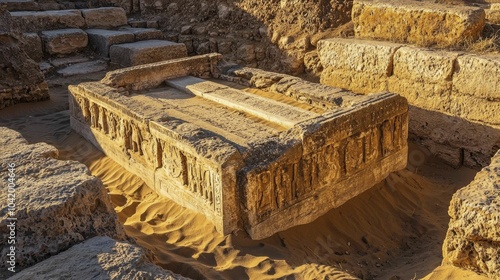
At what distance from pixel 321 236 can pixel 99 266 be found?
2.80 m

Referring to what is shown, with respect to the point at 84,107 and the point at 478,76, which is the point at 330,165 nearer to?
the point at 478,76

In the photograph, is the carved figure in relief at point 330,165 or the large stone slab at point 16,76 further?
the large stone slab at point 16,76

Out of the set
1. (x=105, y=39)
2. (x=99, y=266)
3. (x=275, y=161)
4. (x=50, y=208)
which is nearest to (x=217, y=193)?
(x=275, y=161)

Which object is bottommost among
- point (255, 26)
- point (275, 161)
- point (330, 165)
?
point (330, 165)

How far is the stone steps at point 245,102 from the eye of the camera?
5.98 meters

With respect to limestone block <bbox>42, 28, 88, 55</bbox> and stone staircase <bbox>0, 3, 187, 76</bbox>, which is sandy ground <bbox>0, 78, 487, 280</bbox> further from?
limestone block <bbox>42, 28, 88, 55</bbox>

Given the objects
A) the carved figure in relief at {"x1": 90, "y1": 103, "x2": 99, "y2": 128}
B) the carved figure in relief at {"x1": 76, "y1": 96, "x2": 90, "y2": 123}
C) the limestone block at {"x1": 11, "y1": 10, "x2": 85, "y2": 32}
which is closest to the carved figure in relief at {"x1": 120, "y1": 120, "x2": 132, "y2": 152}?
the carved figure in relief at {"x1": 90, "y1": 103, "x2": 99, "y2": 128}

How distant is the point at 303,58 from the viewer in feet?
32.7

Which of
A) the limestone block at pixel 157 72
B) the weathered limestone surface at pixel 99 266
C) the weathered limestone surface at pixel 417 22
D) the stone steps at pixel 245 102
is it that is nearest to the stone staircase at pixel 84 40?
the limestone block at pixel 157 72

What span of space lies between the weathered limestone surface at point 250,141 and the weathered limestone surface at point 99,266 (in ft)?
5.68

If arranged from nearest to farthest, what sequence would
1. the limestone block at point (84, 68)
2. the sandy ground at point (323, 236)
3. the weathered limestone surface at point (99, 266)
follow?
the weathered limestone surface at point (99, 266) < the sandy ground at point (323, 236) < the limestone block at point (84, 68)

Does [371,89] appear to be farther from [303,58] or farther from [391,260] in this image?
[391,260]

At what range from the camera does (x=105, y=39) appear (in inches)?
429

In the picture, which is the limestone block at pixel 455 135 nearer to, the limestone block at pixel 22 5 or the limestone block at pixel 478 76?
the limestone block at pixel 478 76
